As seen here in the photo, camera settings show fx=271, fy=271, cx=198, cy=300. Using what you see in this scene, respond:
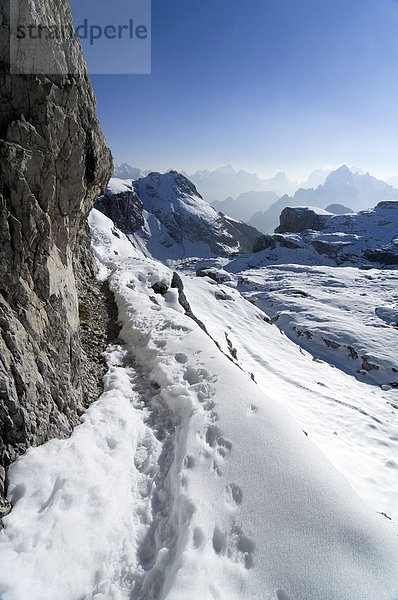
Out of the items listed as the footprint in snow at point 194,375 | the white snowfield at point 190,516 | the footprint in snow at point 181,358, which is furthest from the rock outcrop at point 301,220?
the white snowfield at point 190,516

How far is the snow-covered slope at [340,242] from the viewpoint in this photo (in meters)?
116

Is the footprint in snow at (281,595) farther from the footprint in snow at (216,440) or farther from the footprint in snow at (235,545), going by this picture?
the footprint in snow at (216,440)

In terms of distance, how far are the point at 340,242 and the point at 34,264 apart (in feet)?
466

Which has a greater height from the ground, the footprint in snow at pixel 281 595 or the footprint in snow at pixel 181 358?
the footprint in snow at pixel 181 358

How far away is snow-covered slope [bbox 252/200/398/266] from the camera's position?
11644 centimetres

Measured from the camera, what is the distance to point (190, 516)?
17.6 ft

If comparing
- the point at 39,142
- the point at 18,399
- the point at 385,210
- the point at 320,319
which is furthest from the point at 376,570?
the point at 385,210

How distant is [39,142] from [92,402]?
719 cm

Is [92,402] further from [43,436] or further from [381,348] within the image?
[381,348]

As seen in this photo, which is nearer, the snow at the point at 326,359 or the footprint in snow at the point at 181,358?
the footprint in snow at the point at 181,358

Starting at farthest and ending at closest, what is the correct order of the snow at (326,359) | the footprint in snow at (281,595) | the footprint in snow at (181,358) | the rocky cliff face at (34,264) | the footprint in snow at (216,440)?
the snow at (326,359) < the footprint in snow at (181,358) < the footprint in snow at (216,440) < the rocky cliff face at (34,264) < the footprint in snow at (281,595)

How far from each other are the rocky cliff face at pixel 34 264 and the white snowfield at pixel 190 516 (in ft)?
2.64

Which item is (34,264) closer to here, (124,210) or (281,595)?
(281,595)

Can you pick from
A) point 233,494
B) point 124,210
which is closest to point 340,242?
point 124,210
